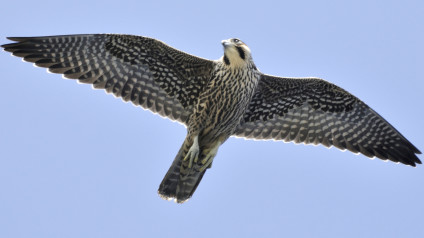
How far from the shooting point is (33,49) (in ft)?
42.3

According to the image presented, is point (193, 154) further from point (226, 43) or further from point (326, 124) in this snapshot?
point (326, 124)

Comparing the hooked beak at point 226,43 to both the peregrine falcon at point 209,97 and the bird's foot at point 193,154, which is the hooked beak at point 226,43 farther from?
the bird's foot at point 193,154

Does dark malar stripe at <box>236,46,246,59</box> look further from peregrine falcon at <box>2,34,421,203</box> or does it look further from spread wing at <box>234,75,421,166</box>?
spread wing at <box>234,75,421,166</box>

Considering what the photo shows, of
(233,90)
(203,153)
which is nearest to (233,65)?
(233,90)

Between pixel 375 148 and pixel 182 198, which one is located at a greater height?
pixel 375 148

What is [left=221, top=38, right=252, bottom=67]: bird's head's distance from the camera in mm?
12352

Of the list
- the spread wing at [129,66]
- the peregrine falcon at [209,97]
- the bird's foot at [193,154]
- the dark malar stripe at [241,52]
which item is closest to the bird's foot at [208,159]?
the peregrine falcon at [209,97]

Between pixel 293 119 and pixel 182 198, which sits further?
pixel 293 119

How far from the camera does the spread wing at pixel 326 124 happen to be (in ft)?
45.2

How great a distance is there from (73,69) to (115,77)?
0.69 meters

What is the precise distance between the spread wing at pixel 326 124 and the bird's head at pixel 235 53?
1341 mm

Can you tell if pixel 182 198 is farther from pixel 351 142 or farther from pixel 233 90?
pixel 351 142

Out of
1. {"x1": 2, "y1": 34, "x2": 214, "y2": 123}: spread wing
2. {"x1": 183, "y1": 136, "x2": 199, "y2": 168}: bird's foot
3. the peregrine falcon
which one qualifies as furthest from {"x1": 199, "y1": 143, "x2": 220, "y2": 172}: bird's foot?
{"x1": 2, "y1": 34, "x2": 214, "y2": 123}: spread wing

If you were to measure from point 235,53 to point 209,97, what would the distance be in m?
0.88
